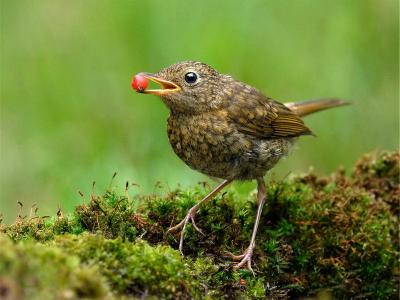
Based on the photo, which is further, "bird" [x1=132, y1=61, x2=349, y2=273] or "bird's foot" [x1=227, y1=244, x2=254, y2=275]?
"bird" [x1=132, y1=61, x2=349, y2=273]

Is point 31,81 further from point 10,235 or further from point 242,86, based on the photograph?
point 10,235

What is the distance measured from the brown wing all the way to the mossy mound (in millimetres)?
454

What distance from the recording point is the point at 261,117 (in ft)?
19.6

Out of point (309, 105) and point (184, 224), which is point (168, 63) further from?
point (184, 224)

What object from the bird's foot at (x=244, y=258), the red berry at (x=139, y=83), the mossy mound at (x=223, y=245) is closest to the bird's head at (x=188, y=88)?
the red berry at (x=139, y=83)

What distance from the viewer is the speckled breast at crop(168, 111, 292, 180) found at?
5.45 metres

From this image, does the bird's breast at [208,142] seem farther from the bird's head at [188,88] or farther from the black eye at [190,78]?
the black eye at [190,78]

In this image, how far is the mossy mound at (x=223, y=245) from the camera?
10.3 ft

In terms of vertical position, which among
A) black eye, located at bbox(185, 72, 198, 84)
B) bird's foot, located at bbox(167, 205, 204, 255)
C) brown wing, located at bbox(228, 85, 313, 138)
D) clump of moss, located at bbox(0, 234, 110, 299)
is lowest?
clump of moss, located at bbox(0, 234, 110, 299)

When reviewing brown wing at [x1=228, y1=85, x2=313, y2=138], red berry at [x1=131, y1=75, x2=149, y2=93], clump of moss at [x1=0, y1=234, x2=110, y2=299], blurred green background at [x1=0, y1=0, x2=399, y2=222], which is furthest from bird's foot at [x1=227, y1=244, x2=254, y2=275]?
blurred green background at [x1=0, y1=0, x2=399, y2=222]

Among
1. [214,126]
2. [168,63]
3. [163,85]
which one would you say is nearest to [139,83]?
[163,85]

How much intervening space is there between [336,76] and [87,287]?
20.1 feet

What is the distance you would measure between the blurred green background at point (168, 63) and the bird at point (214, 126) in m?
2.04

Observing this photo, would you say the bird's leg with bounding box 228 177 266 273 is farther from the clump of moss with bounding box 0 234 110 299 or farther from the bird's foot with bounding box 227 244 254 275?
the clump of moss with bounding box 0 234 110 299
